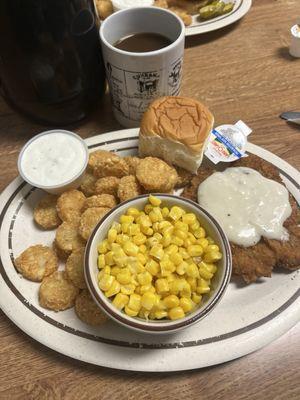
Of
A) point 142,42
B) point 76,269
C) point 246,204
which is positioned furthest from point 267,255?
point 142,42

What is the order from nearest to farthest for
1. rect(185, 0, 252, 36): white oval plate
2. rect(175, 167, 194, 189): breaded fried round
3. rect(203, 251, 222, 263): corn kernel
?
1. rect(203, 251, 222, 263): corn kernel
2. rect(175, 167, 194, 189): breaded fried round
3. rect(185, 0, 252, 36): white oval plate

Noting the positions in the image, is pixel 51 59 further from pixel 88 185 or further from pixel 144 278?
pixel 144 278

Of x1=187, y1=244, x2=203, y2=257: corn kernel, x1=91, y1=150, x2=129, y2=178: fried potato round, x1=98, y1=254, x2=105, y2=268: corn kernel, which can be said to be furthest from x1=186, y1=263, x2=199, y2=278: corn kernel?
x1=91, y1=150, x2=129, y2=178: fried potato round

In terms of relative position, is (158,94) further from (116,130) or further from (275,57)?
(275,57)

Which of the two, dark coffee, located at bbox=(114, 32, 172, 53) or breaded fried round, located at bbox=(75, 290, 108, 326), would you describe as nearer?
breaded fried round, located at bbox=(75, 290, 108, 326)

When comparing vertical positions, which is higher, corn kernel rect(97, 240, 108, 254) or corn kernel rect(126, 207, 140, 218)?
corn kernel rect(126, 207, 140, 218)

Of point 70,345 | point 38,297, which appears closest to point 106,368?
point 70,345

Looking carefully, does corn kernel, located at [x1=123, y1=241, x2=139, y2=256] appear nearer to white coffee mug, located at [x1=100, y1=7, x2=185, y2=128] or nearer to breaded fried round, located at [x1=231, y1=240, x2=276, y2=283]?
breaded fried round, located at [x1=231, y1=240, x2=276, y2=283]

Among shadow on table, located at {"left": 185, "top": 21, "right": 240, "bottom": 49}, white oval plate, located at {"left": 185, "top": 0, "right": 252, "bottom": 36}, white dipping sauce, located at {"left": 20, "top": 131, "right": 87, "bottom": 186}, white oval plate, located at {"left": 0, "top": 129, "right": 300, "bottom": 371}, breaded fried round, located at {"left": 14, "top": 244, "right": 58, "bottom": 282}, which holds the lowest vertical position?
white oval plate, located at {"left": 0, "top": 129, "right": 300, "bottom": 371}
